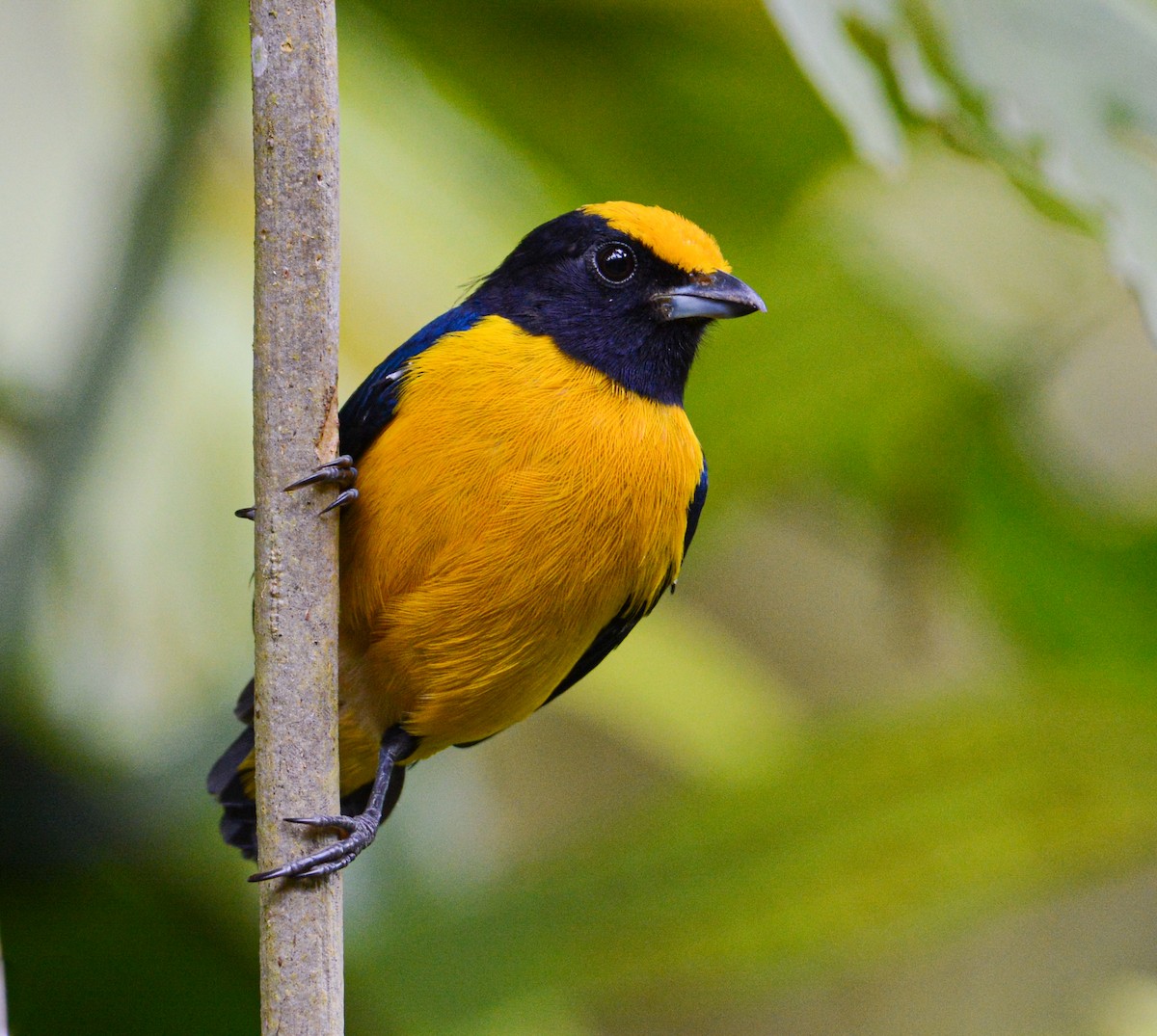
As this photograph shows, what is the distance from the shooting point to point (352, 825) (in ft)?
6.36

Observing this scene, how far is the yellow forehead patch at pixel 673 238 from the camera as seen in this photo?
97.8 inches

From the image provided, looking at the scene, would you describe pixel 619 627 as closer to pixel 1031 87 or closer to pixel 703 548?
pixel 703 548

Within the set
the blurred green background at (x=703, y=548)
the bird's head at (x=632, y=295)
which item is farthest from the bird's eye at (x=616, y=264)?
the blurred green background at (x=703, y=548)

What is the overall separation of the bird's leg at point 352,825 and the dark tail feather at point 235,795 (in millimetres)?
289

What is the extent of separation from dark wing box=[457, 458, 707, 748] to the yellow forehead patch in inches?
15.7

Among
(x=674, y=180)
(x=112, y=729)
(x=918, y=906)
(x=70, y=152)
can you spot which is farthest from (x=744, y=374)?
(x=70, y=152)

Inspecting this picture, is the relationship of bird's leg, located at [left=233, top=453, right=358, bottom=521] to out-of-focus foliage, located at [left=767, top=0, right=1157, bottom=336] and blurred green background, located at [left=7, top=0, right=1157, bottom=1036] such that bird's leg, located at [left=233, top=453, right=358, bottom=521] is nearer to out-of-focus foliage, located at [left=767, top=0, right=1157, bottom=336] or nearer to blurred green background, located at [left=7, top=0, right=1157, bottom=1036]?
out-of-focus foliage, located at [left=767, top=0, right=1157, bottom=336]

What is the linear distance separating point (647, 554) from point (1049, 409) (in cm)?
177

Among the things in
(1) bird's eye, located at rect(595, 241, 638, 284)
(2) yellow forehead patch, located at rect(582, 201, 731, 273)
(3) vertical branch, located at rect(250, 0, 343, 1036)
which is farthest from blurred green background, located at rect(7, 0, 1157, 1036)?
(3) vertical branch, located at rect(250, 0, 343, 1036)

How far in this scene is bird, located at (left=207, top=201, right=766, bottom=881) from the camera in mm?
2283

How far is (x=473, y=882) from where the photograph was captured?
319cm

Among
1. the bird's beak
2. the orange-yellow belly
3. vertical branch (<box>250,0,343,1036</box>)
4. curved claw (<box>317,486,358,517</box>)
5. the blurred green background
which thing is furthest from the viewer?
the blurred green background

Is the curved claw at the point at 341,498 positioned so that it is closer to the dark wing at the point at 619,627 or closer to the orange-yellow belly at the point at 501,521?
the orange-yellow belly at the point at 501,521

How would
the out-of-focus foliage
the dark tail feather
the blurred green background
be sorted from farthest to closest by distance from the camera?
1. the blurred green background
2. the dark tail feather
3. the out-of-focus foliage
